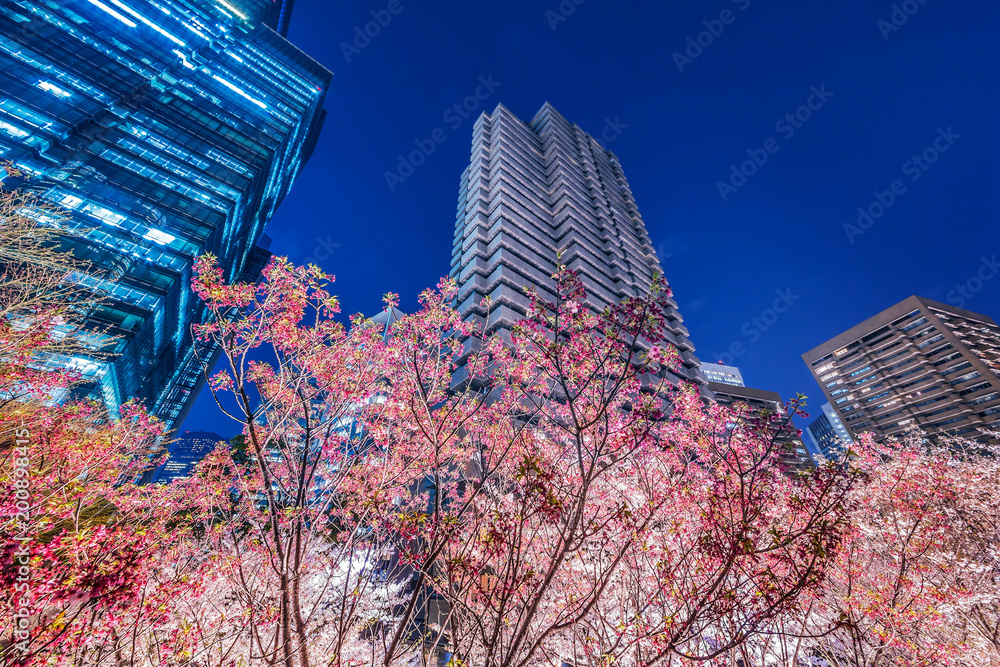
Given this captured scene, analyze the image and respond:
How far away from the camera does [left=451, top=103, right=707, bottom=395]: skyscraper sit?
41344 millimetres

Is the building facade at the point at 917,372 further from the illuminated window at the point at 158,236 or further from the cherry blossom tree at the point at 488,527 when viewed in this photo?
the illuminated window at the point at 158,236

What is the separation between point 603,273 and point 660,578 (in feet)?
158

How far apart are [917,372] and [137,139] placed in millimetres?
128307

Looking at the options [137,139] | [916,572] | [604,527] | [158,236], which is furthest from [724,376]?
[137,139]

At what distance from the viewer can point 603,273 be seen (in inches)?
2002

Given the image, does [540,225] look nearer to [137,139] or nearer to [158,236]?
[158,236]

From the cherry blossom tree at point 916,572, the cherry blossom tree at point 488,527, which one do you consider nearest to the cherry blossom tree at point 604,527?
the cherry blossom tree at point 488,527

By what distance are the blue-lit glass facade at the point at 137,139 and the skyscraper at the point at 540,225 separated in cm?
2861

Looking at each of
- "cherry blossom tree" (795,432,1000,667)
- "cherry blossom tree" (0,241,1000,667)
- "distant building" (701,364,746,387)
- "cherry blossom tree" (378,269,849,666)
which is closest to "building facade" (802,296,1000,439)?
"distant building" (701,364,746,387)

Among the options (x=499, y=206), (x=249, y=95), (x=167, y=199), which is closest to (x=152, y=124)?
(x=167, y=199)

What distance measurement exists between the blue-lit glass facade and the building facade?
4429 inches

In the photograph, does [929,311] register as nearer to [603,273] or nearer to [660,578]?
[603,273]

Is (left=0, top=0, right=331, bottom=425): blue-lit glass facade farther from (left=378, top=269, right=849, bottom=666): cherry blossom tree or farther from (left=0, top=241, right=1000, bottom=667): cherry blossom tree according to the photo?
(left=378, top=269, right=849, bottom=666): cherry blossom tree

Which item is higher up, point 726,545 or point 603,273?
point 603,273
